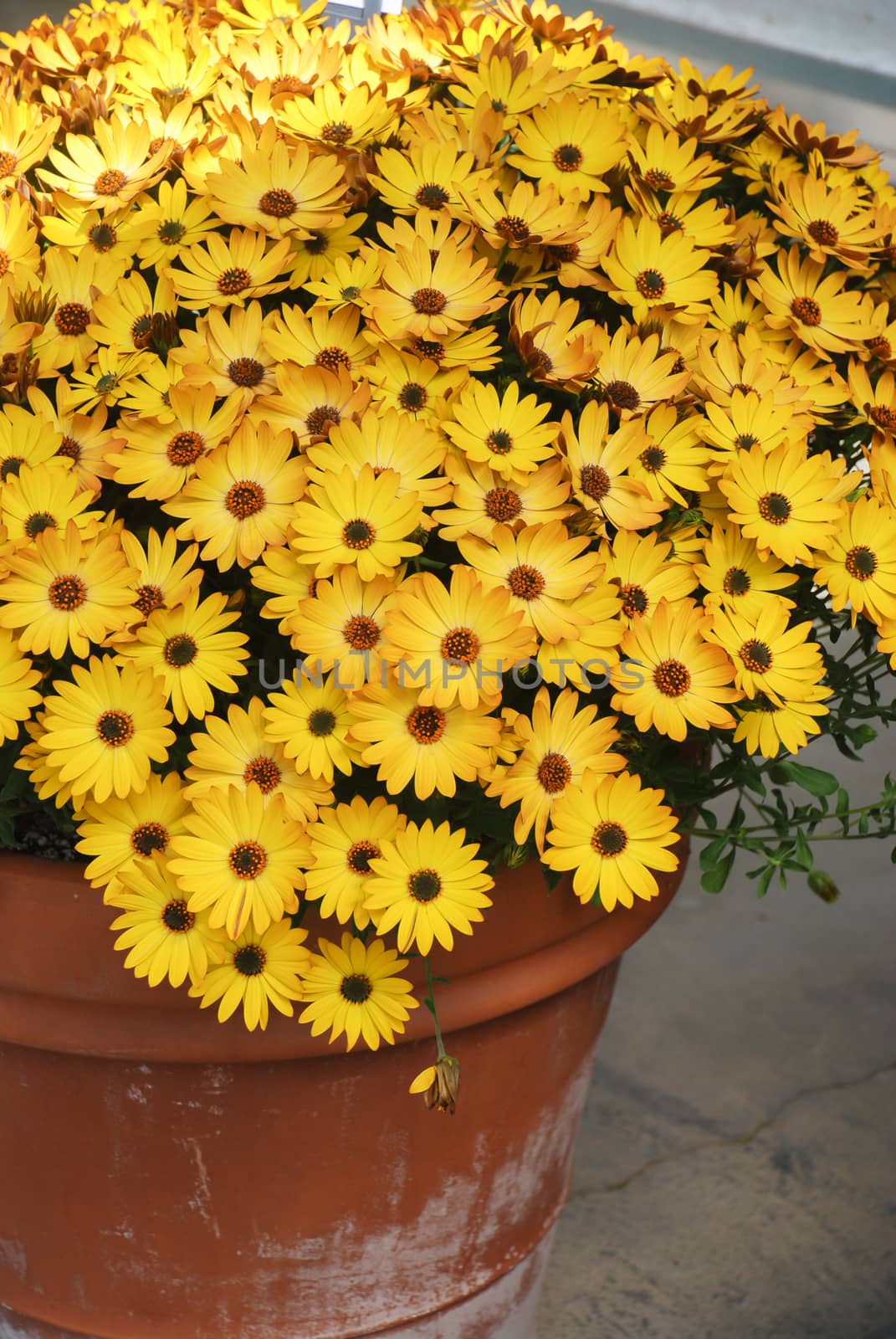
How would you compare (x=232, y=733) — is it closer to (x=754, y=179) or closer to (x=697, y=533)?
(x=697, y=533)

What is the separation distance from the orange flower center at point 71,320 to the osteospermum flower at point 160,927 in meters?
0.30

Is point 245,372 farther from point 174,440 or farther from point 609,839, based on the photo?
point 609,839

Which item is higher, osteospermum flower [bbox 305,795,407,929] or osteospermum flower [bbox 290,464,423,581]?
osteospermum flower [bbox 290,464,423,581]

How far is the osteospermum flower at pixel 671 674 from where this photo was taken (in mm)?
599

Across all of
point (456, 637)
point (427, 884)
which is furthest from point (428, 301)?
point (427, 884)

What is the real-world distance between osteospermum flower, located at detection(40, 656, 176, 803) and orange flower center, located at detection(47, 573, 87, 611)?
0.03 metres

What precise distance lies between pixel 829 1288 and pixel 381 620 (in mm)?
942

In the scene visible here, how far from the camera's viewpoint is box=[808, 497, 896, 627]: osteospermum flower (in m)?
0.65

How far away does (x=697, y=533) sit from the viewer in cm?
69

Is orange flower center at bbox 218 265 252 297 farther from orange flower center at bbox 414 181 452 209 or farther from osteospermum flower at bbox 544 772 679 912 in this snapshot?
osteospermum flower at bbox 544 772 679 912

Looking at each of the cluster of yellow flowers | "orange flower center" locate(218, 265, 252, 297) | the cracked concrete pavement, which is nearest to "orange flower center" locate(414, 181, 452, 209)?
the cluster of yellow flowers

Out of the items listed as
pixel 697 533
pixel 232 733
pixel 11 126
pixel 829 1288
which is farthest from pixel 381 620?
pixel 829 1288

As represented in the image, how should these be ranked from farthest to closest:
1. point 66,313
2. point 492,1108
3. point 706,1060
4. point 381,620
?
1. point 706,1060
2. point 492,1108
3. point 66,313
4. point 381,620

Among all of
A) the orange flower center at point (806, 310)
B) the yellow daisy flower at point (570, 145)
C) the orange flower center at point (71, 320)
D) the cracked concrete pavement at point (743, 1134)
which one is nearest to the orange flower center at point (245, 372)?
the orange flower center at point (71, 320)
